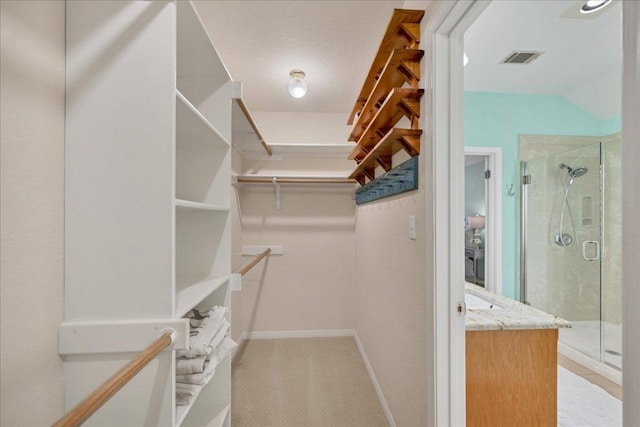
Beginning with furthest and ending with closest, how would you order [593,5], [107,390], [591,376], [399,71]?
[591,376], [593,5], [399,71], [107,390]

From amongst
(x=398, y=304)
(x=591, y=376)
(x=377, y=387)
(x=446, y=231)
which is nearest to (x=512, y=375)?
(x=398, y=304)

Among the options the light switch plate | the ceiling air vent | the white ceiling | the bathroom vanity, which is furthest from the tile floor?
the ceiling air vent

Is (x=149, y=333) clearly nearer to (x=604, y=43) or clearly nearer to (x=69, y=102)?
(x=69, y=102)

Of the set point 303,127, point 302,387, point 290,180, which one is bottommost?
point 302,387

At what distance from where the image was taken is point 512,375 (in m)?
1.34

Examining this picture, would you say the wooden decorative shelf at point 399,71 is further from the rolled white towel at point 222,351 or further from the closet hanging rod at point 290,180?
the rolled white towel at point 222,351

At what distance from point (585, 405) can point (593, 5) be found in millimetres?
2503

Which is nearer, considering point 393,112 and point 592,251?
Result: point 393,112

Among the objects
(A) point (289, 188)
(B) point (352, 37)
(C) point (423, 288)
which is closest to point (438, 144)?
(C) point (423, 288)

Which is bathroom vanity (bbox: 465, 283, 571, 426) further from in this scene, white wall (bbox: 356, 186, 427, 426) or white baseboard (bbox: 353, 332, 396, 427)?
white baseboard (bbox: 353, 332, 396, 427)

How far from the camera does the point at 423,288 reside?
50.3 inches

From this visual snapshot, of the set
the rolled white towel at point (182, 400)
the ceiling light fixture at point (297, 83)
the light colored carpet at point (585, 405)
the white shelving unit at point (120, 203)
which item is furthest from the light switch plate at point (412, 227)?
the light colored carpet at point (585, 405)

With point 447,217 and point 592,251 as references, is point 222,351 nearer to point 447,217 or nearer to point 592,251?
point 447,217

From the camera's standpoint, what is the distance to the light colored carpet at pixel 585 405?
1825 mm
